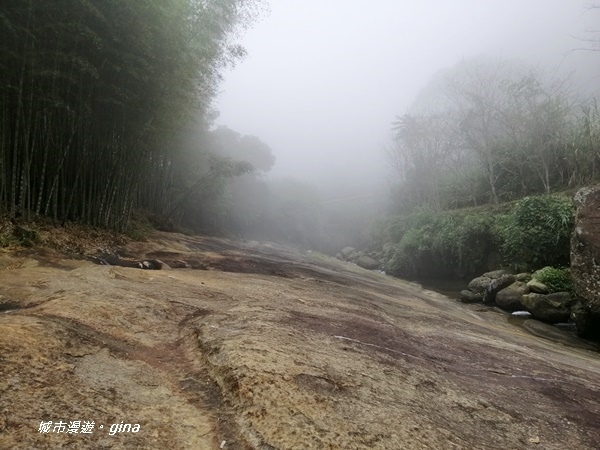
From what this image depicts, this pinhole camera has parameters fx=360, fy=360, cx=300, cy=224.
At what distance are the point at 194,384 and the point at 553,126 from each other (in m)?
15.1

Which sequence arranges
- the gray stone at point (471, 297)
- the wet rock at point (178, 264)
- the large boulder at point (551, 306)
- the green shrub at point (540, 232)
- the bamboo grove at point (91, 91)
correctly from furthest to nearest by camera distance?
the gray stone at point (471, 297) → the green shrub at point (540, 232) → the large boulder at point (551, 306) → the wet rock at point (178, 264) → the bamboo grove at point (91, 91)

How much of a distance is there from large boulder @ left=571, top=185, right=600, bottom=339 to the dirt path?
235 cm

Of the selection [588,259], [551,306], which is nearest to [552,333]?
[551,306]

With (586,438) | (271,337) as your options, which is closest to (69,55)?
(271,337)

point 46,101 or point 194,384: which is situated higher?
point 46,101

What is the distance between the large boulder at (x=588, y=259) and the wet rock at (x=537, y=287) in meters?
1.31

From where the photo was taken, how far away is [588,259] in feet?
17.3

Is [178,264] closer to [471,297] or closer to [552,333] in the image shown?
[552,333]

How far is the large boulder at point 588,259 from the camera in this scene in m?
5.18

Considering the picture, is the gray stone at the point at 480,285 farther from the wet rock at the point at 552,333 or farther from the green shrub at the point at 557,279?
the wet rock at the point at 552,333

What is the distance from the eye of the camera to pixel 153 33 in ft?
18.7

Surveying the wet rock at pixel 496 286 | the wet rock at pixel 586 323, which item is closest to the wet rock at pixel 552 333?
the wet rock at pixel 586 323

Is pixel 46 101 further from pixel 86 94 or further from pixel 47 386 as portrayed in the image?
pixel 47 386

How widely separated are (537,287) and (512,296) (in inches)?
23.2
